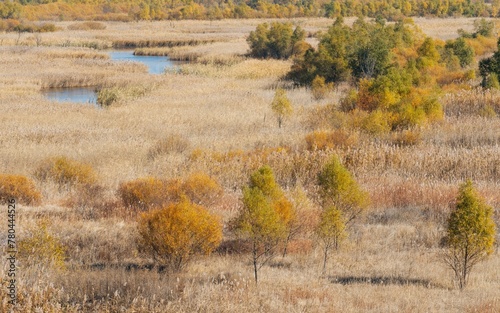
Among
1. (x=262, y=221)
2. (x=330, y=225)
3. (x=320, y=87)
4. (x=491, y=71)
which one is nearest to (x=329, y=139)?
(x=330, y=225)

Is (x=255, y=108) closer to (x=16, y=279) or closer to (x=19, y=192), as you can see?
(x=19, y=192)

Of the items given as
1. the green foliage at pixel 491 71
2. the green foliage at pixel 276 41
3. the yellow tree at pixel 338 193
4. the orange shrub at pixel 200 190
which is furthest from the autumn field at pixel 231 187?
the green foliage at pixel 276 41

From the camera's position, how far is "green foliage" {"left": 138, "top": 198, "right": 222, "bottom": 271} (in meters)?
9.99

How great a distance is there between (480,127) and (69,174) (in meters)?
14.6

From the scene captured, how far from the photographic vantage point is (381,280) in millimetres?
10391

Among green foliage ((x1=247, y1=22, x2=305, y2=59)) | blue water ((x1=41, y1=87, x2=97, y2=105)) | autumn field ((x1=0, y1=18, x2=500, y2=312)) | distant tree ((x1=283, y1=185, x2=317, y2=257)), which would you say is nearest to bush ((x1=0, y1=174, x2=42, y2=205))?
autumn field ((x1=0, y1=18, x2=500, y2=312))

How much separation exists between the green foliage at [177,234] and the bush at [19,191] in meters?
5.46

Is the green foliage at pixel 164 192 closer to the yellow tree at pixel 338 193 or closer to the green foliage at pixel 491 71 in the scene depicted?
the yellow tree at pixel 338 193

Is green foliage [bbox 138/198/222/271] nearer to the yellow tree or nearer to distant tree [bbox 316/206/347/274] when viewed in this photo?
distant tree [bbox 316/206/347/274]

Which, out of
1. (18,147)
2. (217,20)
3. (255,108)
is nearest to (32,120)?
(18,147)

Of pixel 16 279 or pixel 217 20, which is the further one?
pixel 217 20

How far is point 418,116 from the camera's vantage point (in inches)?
925

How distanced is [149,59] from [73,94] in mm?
20271

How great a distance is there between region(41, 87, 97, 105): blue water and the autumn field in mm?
827
